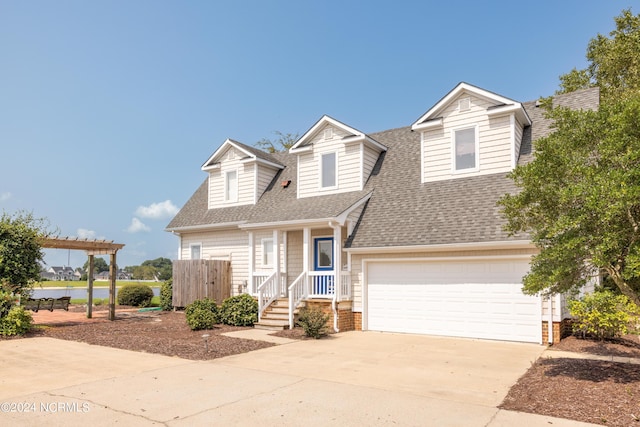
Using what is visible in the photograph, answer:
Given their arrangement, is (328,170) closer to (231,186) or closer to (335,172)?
(335,172)

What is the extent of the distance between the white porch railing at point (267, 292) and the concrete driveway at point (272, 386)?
3888mm

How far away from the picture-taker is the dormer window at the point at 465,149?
14229mm

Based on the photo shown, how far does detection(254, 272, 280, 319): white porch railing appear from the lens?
14656 mm

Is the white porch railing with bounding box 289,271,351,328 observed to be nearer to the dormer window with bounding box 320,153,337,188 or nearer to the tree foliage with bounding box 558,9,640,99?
the dormer window with bounding box 320,153,337,188

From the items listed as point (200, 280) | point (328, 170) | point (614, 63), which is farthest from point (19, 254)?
point (614, 63)

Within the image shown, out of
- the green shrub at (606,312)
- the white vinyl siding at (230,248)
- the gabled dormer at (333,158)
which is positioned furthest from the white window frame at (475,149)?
the white vinyl siding at (230,248)

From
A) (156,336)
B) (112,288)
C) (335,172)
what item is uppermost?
(335,172)

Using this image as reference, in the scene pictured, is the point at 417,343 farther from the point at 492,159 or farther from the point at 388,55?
the point at 388,55

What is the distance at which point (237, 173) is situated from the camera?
20047mm

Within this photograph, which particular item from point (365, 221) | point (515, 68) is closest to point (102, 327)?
point (365, 221)

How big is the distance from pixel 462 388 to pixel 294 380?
2725mm

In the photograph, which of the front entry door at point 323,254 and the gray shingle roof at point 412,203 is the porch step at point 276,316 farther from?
the gray shingle roof at point 412,203

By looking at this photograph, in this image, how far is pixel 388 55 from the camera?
19125 mm

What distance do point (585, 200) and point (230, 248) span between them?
14.9 metres
